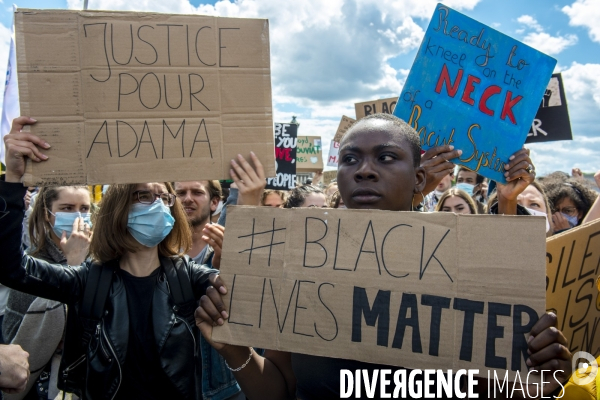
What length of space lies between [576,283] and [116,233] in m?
2.48

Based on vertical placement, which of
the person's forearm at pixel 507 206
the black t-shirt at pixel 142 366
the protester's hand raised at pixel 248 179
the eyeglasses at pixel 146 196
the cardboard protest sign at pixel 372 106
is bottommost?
the black t-shirt at pixel 142 366

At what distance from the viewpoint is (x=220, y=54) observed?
7.41 ft

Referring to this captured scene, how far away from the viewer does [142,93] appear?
2201 mm

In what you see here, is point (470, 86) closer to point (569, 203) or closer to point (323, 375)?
point (323, 375)

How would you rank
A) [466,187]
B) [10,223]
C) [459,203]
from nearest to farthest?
[10,223] < [459,203] < [466,187]

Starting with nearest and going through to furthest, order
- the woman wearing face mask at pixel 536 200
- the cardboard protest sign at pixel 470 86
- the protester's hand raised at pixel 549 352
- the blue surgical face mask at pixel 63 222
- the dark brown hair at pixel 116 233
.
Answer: the protester's hand raised at pixel 549 352
the dark brown hair at pixel 116 233
the cardboard protest sign at pixel 470 86
the blue surgical face mask at pixel 63 222
the woman wearing face mask at pixel 536 200

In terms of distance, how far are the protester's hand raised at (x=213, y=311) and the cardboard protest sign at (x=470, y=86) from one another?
5.02 feet

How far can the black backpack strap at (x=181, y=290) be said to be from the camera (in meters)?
2.48

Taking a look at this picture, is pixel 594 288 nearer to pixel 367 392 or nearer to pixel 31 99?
pixel 367 392

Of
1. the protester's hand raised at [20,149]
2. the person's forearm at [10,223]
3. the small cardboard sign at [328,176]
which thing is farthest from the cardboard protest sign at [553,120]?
the small cardboard sign at [328,176]

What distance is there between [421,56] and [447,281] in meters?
1.61

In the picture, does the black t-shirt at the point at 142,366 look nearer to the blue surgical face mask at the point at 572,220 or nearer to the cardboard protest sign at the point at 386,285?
the cardboard protest sign at the point at 386,285

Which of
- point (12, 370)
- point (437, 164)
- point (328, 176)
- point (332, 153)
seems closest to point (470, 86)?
point (437, 164)

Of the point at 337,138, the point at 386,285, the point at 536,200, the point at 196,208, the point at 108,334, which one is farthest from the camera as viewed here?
the point at 337,138
